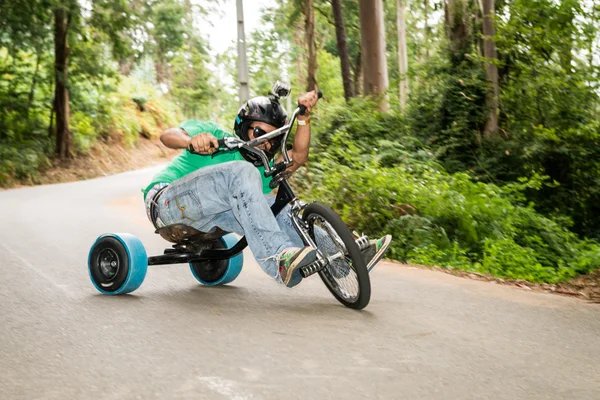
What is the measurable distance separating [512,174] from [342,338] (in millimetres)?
9893

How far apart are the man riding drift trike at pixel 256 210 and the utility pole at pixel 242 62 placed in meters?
9.06

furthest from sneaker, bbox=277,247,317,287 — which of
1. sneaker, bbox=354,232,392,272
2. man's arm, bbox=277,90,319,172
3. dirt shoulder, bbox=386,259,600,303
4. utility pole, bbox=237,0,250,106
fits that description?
utility pole, bbox=237,0,250,106

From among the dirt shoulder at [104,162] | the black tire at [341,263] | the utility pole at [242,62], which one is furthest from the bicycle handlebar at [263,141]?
the dirt shoulder at [104,162]

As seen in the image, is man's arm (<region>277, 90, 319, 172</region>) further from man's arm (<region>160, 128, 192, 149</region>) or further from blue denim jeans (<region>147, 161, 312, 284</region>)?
man's arm (<region>160, 128, 192, 149</region>)

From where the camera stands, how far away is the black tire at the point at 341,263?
4.65m

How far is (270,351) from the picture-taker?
393 centimetres

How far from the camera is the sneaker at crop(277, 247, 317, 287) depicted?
4672 mm

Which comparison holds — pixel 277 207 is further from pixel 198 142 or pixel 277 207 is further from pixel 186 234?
pixel 198 142

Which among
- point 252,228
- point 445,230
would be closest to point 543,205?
point 445,230

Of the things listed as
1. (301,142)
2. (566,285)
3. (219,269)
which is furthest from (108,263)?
(566,285)

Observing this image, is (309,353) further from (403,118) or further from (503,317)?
(403,118)

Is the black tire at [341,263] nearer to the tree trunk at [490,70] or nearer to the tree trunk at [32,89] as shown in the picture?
the tree trunk at [490,70]

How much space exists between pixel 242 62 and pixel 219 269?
957 centimetres

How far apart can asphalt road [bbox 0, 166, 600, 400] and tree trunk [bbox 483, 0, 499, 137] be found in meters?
8.12
